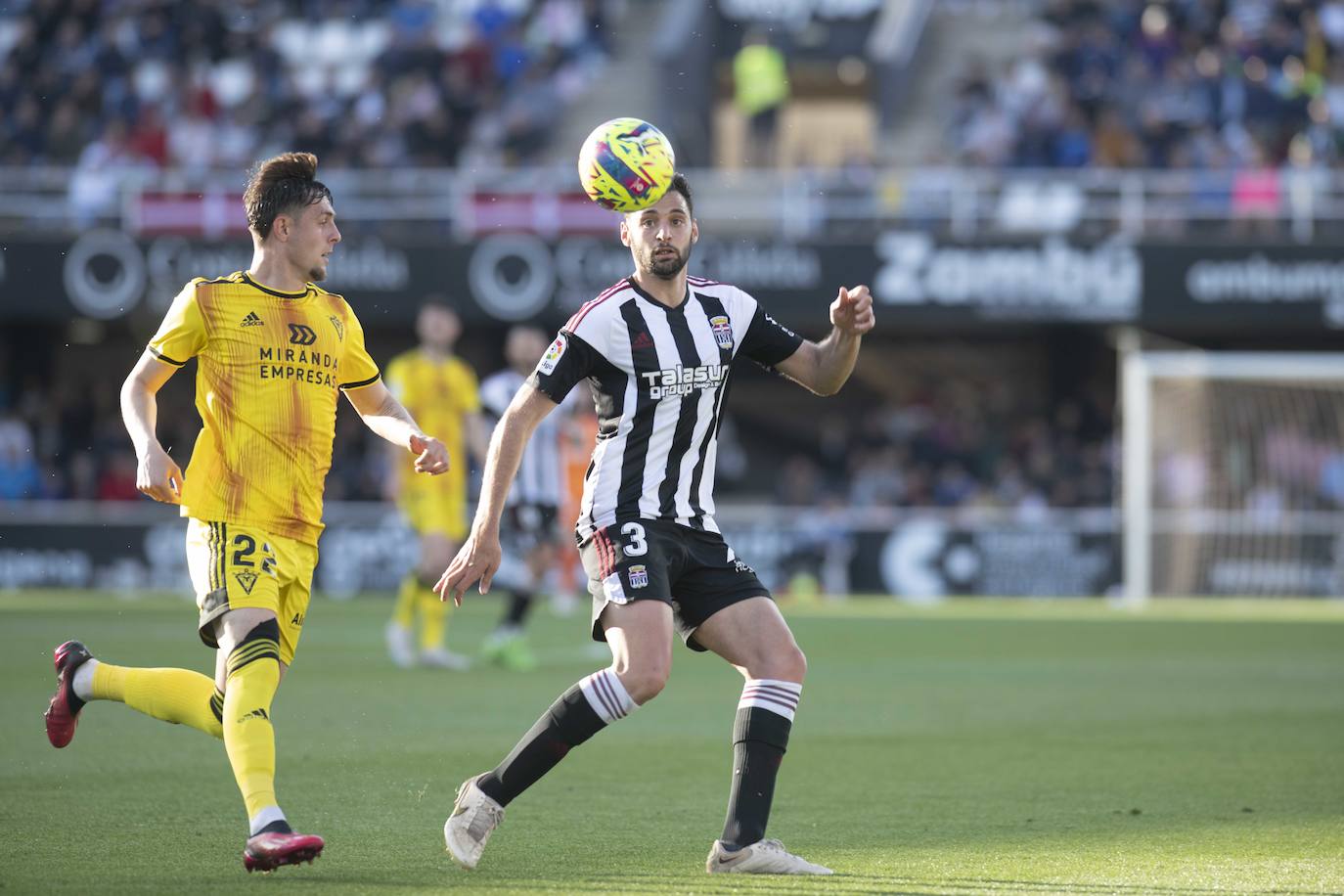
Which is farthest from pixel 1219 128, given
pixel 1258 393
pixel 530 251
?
pixel 530 251

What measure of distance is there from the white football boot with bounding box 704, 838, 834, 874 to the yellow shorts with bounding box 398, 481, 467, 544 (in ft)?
25.0

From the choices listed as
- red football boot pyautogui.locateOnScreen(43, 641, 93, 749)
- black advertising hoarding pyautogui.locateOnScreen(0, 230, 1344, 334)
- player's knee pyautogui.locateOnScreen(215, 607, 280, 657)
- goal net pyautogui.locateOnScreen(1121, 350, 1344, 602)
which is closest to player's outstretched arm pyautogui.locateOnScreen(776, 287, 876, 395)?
player's knee pyautogui.locateOnScreen(215, 607, 280, 657)

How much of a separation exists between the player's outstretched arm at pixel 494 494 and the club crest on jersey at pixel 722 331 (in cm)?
59

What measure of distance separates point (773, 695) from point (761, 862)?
512mm

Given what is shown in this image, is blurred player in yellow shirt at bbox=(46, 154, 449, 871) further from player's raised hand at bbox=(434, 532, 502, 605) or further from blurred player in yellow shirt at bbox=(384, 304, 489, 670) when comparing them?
blurred player in yellow shirt at bbox=(384, 304, 489, 670)

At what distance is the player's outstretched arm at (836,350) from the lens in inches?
228

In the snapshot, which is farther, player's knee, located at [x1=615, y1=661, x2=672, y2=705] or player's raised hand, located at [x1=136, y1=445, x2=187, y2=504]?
player's knee, located at [x1=615, y1=661, x2=672, y2=705]

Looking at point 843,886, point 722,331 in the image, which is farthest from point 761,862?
point 722,331

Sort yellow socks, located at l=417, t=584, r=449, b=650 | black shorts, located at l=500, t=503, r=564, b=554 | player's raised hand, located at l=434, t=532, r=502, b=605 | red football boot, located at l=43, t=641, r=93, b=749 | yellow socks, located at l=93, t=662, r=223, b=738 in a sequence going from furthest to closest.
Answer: black shorts, located at l=500, t=503, r=564, b=554 → yellow socks, located at l=417, t=584, r=449, b=650 → red football boot, located at l=43, t=641, r=93, b=749 → yellow socks, located at l=93, t=662, r=223, b=738 → player's raised hand, located at l=434, t=532, r=502, b=605

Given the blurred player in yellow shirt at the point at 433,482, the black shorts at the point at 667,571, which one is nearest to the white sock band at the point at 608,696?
the black shorts at the point at 667,571

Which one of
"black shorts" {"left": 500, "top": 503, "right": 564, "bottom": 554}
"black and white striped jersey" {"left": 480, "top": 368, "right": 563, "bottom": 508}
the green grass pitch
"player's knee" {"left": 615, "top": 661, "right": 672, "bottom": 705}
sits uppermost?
"black and white striped jersey" {"left": 480, "top": 368, "right": 563, "bottom": 508}

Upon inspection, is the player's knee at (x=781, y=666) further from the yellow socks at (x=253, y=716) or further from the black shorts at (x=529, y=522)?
the black shorts at (x=529, y=522)

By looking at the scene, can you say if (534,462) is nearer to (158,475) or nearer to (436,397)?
(436,397)

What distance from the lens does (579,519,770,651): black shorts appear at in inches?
219
